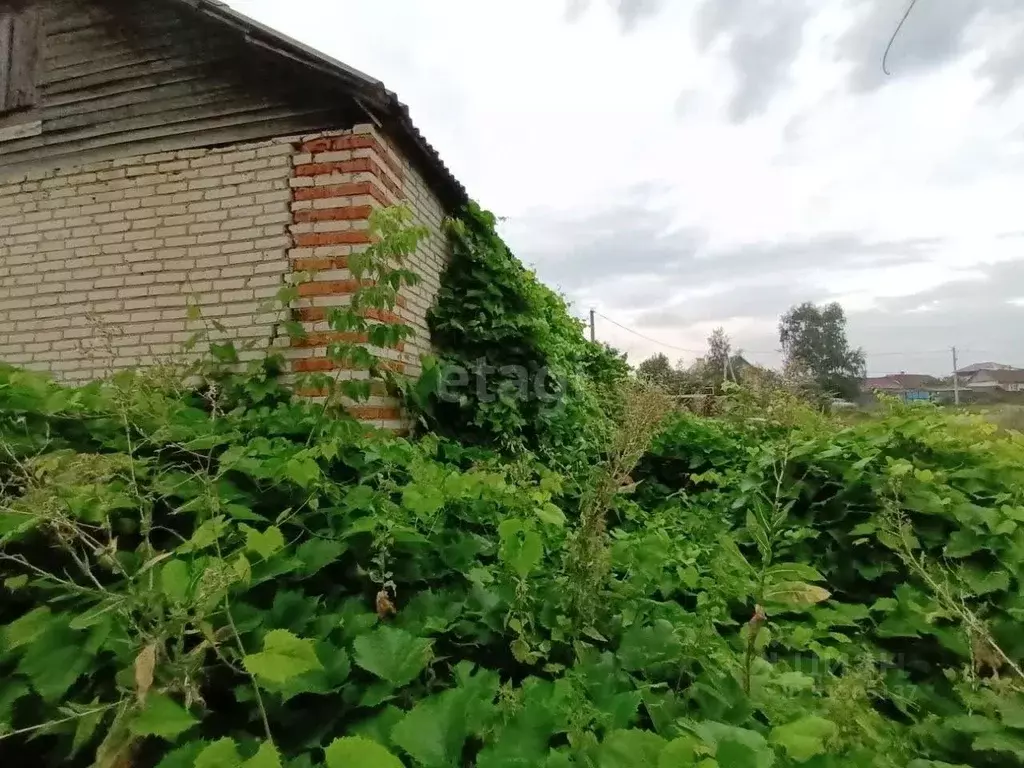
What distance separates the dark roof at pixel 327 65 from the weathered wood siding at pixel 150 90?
11 centimetres

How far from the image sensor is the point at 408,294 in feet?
14.5

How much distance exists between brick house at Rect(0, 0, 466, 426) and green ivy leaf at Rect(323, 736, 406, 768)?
9.17 ft

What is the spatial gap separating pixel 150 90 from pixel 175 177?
749 millimetres

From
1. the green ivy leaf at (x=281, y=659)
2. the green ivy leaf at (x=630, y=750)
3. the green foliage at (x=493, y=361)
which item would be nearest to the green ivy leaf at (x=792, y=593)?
the green ivy leaf at (x=630, y=750)

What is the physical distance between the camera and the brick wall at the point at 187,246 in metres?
3.83

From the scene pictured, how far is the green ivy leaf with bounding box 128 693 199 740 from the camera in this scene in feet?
3.87

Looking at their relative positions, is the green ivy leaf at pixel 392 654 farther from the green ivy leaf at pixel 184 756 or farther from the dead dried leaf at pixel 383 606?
the green ivy leaf at pixel 184 756

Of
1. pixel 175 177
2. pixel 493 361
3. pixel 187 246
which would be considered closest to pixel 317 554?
pixel 187 246

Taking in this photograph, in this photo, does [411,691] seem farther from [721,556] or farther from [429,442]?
[429,442]

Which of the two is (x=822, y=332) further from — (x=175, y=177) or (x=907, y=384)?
(x=175, y=177)

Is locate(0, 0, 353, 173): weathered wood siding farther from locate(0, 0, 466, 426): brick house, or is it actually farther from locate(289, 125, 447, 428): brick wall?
locate(289, 125, 447, 428): brick wall

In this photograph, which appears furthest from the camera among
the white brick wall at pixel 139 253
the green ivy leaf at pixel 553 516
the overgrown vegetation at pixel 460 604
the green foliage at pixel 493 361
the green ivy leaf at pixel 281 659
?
the green foliage at pixel 493 361

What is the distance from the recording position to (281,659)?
1205 mm

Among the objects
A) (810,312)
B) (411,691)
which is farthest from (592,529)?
(810,312)
